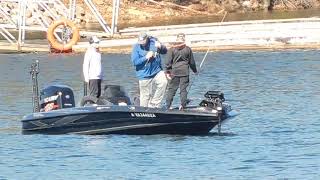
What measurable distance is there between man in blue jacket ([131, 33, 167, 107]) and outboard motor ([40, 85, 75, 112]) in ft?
4.77

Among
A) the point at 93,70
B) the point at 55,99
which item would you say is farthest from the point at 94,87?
the point at 55,99

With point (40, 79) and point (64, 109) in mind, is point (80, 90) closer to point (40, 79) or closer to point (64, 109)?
point (40, 79)

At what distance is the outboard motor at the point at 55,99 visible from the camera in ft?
68.1

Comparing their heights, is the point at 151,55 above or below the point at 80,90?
above

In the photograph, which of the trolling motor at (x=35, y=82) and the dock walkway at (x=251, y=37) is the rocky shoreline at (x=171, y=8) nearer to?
the dock walkway at (x=251, y=37)

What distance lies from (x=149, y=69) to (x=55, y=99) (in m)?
1.90

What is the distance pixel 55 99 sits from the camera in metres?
20.8

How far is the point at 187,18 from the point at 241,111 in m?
44.2

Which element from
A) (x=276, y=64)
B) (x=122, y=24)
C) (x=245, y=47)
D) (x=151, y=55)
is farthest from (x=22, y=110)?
(x=122, y=24)

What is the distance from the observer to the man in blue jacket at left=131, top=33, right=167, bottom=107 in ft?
66.5

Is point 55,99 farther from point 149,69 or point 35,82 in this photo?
point 149,69

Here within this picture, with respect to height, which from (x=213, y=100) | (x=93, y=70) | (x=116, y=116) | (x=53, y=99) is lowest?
(x=116, y=116)

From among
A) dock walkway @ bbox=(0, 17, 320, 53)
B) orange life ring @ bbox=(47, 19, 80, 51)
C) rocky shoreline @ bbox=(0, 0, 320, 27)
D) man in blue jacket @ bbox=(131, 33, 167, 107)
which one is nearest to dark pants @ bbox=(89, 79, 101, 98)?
man in blue jacket @ bbox=(131, 33, 167, 107)

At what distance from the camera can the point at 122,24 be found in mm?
66750
